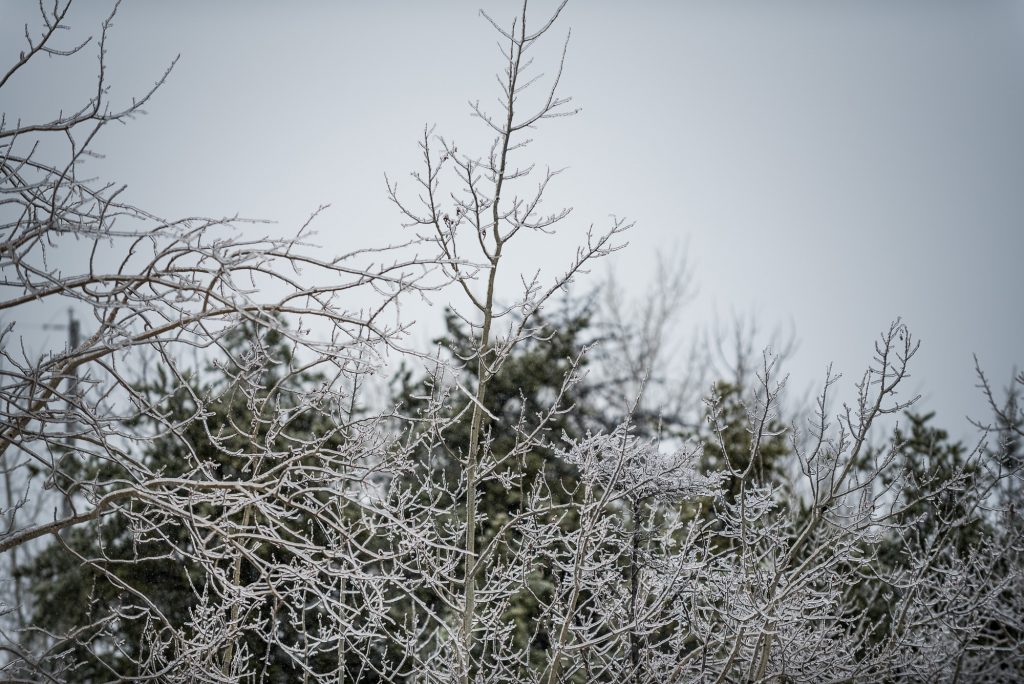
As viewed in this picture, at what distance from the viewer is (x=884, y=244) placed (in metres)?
83.1

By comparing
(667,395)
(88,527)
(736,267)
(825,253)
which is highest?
(736,267)

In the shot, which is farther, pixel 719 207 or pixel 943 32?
pixel 719 207

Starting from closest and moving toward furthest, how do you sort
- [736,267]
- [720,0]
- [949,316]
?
[949,316]
[736,267]
[720,0]

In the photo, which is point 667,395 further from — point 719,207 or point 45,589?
point 719,207

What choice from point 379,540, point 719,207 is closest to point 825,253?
point 719,207

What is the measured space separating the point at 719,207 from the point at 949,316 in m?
158

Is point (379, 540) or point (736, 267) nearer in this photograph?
point (379, 540)

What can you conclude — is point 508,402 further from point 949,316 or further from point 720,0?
point 720,0

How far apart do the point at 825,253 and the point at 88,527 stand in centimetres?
12059

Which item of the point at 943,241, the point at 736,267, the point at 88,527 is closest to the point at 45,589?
the point at 88,527

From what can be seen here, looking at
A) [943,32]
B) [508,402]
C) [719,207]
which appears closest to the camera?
[508,402]

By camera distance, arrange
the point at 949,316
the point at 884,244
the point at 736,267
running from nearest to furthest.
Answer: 1. the point at 949,316
2. the point at 884,244
3. the point at 736,267

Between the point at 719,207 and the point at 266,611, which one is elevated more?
the point at 719,207

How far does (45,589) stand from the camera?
37.3 feet
